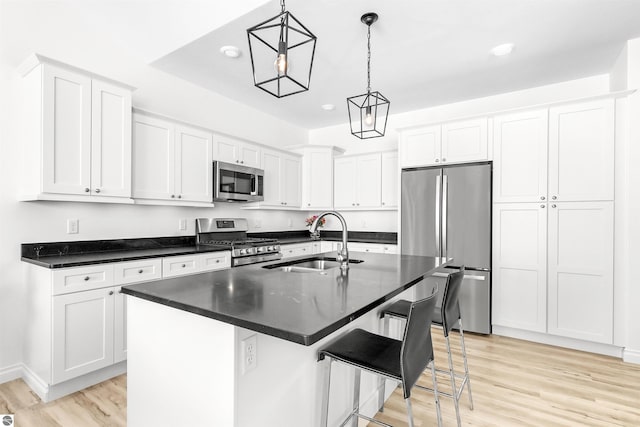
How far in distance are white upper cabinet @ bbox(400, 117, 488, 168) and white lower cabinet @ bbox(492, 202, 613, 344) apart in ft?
2.17

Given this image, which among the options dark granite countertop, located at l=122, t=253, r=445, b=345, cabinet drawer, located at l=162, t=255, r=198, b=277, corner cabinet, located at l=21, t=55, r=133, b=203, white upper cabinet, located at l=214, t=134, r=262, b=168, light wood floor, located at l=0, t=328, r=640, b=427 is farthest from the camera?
white upper cabinet, located at l=214, t=134, r=262, b=168

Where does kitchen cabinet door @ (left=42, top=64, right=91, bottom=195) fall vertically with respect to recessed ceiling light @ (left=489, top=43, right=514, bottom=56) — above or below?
below

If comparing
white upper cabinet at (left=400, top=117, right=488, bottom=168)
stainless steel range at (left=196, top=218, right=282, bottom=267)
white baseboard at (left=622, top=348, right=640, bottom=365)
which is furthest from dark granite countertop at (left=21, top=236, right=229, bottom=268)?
white baseboard at (left=622, top=348, right=640, bottom=365)

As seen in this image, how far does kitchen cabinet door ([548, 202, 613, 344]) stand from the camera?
3.01 m

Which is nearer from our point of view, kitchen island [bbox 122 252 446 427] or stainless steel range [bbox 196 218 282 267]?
kitchen island [bbox 122 252 446 427]

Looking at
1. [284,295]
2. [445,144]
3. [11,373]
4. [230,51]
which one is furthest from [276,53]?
[11,373]

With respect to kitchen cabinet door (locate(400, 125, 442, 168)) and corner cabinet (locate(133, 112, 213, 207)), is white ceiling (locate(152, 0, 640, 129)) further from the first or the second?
corner cabinet (locate(133, 112, 213, 207))

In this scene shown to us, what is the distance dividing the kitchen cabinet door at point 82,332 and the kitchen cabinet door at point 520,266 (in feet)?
11.8

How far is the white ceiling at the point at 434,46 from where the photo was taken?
7.91 feet

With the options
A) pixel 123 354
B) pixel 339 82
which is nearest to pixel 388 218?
pixel 339 82

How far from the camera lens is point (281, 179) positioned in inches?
185

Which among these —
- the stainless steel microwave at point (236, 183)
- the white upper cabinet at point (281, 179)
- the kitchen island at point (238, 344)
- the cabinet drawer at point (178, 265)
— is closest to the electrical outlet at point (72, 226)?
the cabinet drawer at point (178, 265)

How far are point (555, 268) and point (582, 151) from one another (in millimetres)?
1137

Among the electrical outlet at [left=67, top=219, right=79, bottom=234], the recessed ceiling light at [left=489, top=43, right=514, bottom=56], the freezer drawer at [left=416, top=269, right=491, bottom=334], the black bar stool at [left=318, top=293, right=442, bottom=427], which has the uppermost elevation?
the recessed ceiling light at [left=489, top=43, right=514, bottom=56]
